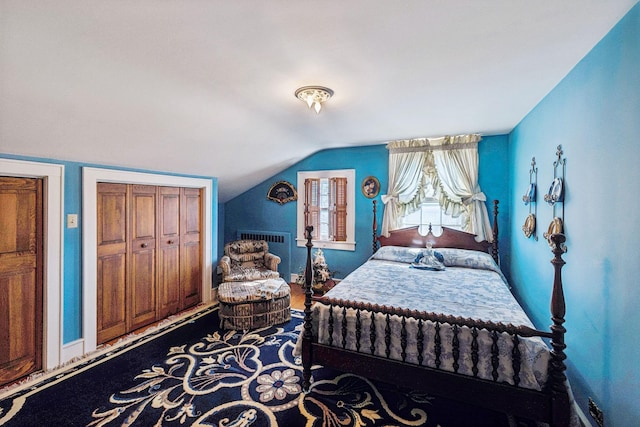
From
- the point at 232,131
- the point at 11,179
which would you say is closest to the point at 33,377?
the point at 11,179

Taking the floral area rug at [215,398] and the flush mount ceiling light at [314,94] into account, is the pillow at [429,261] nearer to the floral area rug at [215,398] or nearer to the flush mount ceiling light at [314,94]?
the floral area rug at [215,398]

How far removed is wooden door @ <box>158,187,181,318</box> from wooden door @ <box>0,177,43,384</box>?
1.22 m

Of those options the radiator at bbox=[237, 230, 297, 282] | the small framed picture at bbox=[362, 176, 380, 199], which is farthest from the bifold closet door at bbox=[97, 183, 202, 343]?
the small framed picture at bbox=[362, 176, 380, 199]

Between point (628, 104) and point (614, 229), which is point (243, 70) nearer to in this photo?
point (628, 104)

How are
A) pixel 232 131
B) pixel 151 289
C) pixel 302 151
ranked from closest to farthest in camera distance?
pixel 232 131, pixel 151 289, pixel 302 151

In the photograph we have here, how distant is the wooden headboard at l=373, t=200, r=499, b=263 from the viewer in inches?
160

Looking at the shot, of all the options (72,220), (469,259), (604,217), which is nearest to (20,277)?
(72,220)

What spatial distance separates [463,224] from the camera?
4.26 metres

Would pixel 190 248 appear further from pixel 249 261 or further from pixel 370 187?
pixel 370 187

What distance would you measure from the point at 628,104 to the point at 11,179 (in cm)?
434

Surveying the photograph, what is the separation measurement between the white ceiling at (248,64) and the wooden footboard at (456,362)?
131 centimetres

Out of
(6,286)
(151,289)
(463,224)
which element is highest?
(463,224)

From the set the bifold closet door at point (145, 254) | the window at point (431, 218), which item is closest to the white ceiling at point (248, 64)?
the bifold closet door at point (145, 254)

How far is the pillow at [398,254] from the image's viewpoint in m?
3.96
